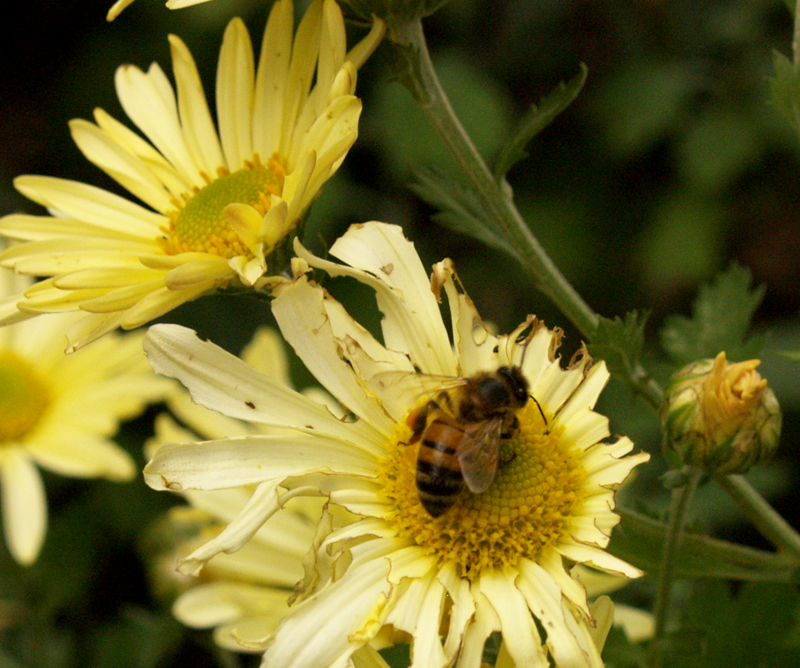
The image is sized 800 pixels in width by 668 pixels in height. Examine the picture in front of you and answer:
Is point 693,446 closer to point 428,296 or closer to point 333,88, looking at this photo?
point 428,296

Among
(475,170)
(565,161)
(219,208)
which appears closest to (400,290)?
(475,170)

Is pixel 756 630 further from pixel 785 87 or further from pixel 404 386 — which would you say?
pixel 785 87

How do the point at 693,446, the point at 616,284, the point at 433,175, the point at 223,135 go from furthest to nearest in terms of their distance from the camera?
the point at 616,284 → the point at 223,135 → the point at 433,175 → the point at 693,446

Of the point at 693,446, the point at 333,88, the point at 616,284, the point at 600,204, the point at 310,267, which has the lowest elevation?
the point at 616,284

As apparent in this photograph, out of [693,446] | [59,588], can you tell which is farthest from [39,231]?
[59,588]

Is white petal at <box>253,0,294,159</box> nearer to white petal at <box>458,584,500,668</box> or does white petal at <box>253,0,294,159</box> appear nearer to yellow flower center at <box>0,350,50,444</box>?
white petal at <box>458,584,500,668</box>

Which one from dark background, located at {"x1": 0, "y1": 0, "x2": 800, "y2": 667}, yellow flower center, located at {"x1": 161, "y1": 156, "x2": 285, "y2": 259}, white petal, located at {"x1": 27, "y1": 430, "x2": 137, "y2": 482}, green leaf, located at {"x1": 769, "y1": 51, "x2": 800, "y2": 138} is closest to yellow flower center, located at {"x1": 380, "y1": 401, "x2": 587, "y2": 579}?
yellow flower center, located at {"x1": 161, "y1": 156, "x2": 285, "y2": 259}
